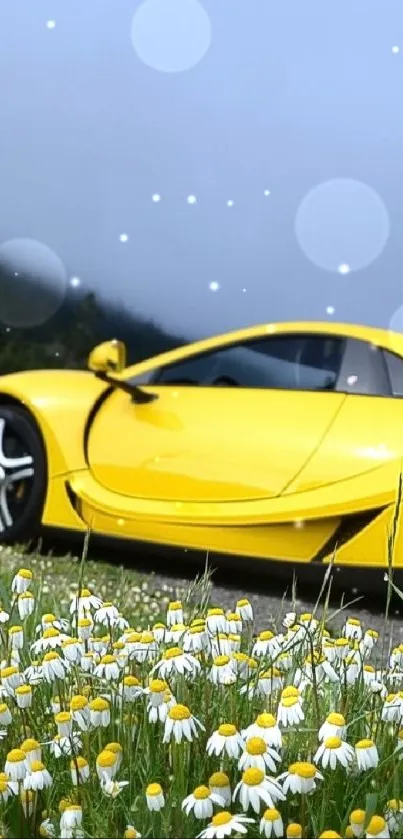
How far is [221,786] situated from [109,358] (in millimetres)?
2340

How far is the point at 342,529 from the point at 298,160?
51.4 inches

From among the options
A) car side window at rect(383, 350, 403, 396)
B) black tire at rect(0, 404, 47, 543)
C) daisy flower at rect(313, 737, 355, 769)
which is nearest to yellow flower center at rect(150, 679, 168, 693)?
daisy flower at rect(313, 737, 355, 769)

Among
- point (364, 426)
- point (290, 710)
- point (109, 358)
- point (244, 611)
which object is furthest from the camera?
point (109, 358)

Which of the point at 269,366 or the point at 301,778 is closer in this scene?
the point at 301,778

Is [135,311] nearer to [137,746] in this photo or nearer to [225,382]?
[225,382]

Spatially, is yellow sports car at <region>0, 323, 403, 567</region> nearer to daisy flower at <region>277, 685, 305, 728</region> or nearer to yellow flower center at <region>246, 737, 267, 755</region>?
daisy flower at <region>277, 685, 305, 728</region>

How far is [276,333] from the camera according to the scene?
3.13 m

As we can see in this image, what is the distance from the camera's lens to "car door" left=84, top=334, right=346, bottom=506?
288 cm

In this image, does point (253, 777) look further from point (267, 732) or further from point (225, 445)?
point (225, 445)

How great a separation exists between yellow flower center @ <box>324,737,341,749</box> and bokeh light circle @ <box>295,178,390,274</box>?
229 centimetres

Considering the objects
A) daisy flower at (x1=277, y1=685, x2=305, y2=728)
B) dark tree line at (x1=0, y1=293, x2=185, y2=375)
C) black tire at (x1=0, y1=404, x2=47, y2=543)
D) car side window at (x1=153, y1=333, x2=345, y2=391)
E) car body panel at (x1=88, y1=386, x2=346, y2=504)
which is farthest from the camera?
dark tree line at (x1=0, y1=293, x2=185, y2=375)

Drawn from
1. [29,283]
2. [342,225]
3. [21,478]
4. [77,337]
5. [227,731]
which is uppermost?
[342,225]

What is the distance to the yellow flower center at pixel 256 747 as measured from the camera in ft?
3.18

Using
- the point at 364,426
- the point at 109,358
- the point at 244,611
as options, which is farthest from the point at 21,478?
the point at 244,611
